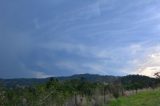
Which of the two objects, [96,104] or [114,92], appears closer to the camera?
[96,104]

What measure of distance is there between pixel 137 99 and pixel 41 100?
1986 cm

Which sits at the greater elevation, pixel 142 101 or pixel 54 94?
pixel 54 94

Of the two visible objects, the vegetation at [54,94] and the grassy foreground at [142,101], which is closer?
the vegetation at [54,94]

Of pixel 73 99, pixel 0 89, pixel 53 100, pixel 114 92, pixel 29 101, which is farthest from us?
pixel 114 92

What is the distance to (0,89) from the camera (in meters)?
14.7

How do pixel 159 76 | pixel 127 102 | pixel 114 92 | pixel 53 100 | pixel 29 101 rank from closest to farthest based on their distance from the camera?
pixel 29 101 < pixel 53 100 < pixel 127 102 < pixel 114 92 < pixel 159 76

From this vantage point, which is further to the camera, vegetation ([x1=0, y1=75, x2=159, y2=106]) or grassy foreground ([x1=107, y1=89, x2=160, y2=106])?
grassy foreground ([x1=107, y1=89, x2=160, y2=106])

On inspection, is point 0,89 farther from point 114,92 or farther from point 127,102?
point 114,92

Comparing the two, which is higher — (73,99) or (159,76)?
(159,76)

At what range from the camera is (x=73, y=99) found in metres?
34.1

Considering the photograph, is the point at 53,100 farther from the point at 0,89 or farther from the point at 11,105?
the point at 0,89

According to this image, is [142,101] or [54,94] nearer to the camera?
[54,94]

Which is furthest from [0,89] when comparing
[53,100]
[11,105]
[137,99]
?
[137,99]

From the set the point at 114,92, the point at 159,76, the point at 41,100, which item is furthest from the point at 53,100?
the point at 159,76
